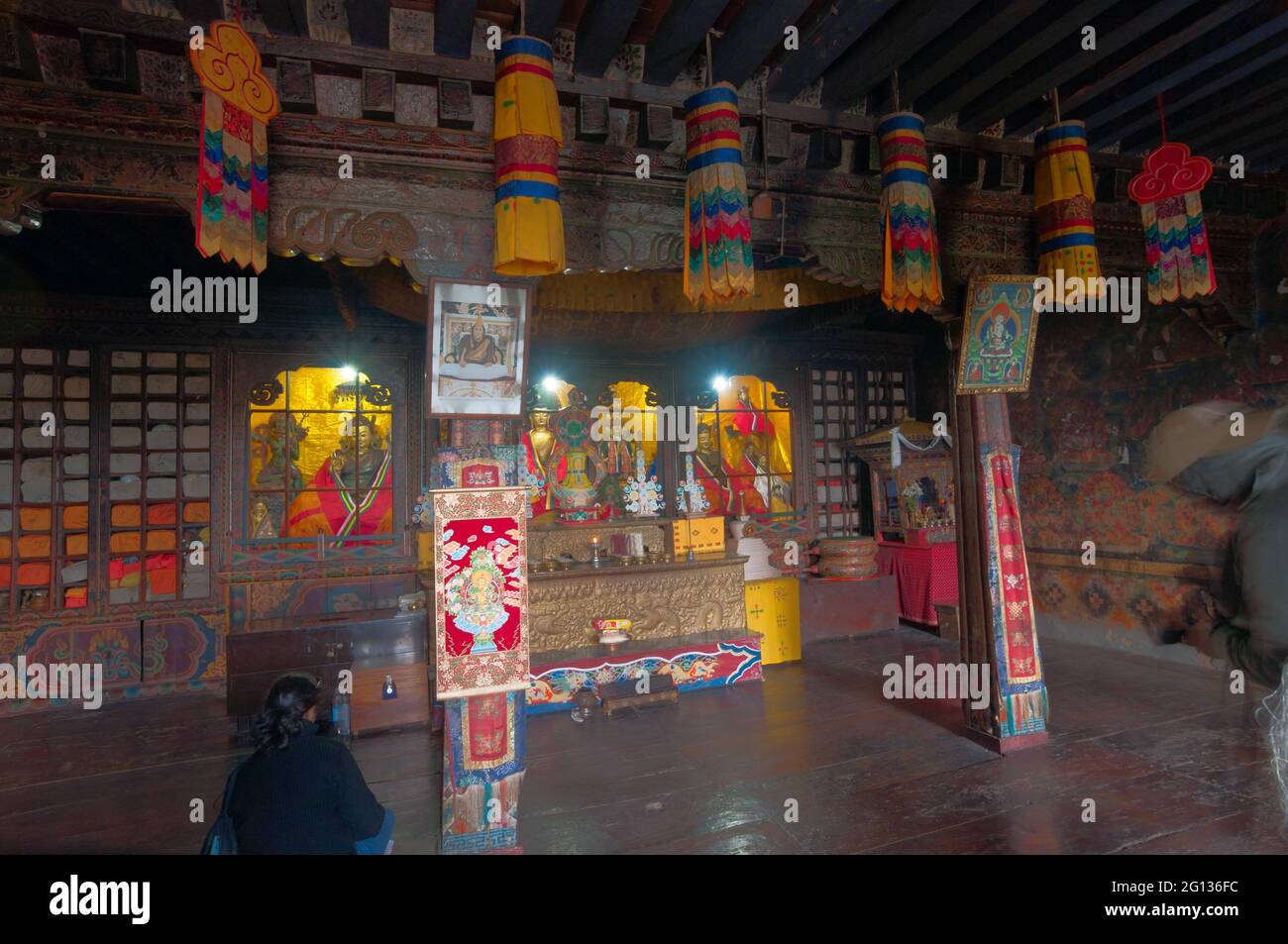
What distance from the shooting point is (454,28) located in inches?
133

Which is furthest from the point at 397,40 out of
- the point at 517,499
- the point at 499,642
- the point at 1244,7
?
the point at 1244,7

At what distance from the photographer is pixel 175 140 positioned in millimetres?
3238

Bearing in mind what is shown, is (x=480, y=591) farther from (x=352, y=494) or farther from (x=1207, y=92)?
(x=1207, y=92)

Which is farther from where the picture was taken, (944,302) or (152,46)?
(944,302)

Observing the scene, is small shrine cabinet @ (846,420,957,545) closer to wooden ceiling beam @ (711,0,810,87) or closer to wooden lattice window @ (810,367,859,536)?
wooden lattice window @ (810,367,859,536)

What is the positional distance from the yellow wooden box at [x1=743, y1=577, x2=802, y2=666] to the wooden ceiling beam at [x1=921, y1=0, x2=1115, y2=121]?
4240 millimetres

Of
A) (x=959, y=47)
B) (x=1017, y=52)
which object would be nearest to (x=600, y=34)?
(x=959, y=47)

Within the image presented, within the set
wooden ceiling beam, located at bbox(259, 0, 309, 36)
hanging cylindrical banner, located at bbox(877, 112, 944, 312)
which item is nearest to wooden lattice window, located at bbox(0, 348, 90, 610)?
wooden ceiling beam, located at bbox(259, 0, 309, 36)

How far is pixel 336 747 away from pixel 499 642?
39.0 inches

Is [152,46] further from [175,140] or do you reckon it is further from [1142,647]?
[1142,647]

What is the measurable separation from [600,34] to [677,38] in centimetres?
40

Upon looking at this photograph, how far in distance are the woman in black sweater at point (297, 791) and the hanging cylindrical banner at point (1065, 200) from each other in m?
4.96

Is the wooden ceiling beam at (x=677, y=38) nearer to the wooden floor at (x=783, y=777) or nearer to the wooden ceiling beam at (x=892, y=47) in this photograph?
the wooden ceiling beam at (x=892, y=47)

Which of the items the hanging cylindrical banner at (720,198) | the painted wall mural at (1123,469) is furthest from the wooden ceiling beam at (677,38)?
the painted wall mural at (1123,469)
